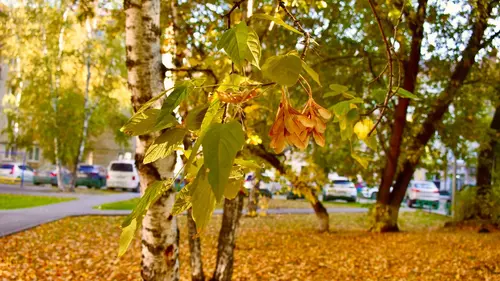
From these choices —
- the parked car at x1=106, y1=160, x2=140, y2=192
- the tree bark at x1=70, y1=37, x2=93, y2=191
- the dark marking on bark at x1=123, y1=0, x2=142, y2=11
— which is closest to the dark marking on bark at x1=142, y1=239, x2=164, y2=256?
the dark marking on bark at x1=123, y1=0, x2=142, y2=11

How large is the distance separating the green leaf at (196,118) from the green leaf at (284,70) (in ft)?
0.36

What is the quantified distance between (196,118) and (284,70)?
0.45ft

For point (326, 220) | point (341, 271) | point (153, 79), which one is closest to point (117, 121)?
point (326, 220)

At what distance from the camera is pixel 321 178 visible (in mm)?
10203

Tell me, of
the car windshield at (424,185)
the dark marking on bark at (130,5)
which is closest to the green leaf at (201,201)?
the dark marking on bark at (130,5)

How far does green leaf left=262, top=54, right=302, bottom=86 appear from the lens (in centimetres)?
57

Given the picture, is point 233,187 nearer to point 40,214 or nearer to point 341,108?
point 341,108

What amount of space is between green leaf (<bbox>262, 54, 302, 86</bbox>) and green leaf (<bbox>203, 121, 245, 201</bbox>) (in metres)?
0.08

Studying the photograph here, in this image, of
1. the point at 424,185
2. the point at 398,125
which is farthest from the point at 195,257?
the point at 424,185

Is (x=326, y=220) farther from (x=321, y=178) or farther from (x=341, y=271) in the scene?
(x=341, y=271)

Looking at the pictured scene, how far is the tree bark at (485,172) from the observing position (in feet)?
48.1

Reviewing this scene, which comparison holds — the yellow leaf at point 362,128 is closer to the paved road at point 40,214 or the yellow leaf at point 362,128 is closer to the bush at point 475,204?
the paved road at point 40,214

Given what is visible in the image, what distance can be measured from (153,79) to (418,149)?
32.7 ft

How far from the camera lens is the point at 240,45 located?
59cm
